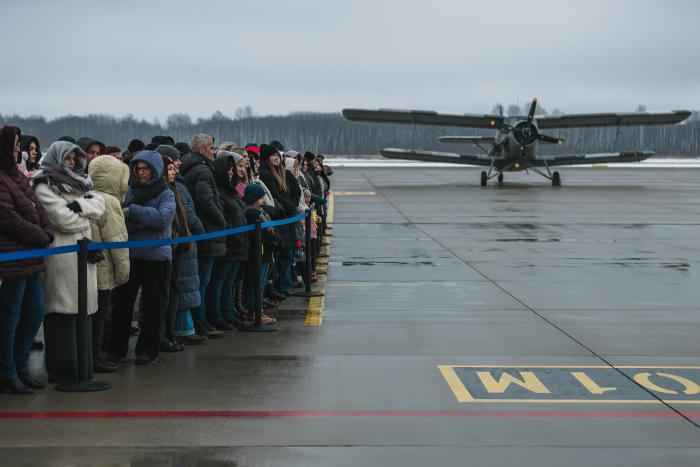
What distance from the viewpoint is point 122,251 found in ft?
24.8

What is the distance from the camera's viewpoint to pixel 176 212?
8.51 metres

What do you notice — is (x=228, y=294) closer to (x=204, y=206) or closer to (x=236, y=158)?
(x=204, y=206)

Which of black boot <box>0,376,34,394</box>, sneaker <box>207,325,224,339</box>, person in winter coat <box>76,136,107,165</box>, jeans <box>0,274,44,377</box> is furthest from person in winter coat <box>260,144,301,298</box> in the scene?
black boot <box>0,376,34,394</box>

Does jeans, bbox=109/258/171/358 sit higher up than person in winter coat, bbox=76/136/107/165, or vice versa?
person in winter coat, bbox=76/136/107/165

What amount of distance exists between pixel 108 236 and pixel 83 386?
3.87 ft

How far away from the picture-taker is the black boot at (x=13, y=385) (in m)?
6.83

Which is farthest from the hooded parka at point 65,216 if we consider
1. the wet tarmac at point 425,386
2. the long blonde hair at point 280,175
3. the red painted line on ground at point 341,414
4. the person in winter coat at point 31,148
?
the long blonde hair at point 280,175

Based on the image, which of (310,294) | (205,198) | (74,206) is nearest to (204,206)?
(205,198)

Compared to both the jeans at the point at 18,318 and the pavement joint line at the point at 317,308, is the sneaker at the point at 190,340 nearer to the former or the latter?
the pavement joint line at the point at 317,308

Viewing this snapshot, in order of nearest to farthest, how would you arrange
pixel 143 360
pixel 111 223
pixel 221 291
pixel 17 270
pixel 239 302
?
1. pixel 17 270
2. pixel 111 223
3. pixel 143 360
4. pixel 221 291
5. pixel 239 302

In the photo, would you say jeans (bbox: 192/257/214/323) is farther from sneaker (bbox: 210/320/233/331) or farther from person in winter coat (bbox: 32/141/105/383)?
person in winter coat (bbox: 32/141/105/383)

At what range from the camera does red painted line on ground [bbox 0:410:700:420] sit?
20.3ft

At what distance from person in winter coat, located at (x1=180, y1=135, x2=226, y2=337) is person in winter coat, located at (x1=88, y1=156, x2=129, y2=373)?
1.32 meters

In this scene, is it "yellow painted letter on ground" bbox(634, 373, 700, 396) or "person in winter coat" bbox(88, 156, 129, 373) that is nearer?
"yellow painted letter on ground" bbox(634, 373, 700, 396)
